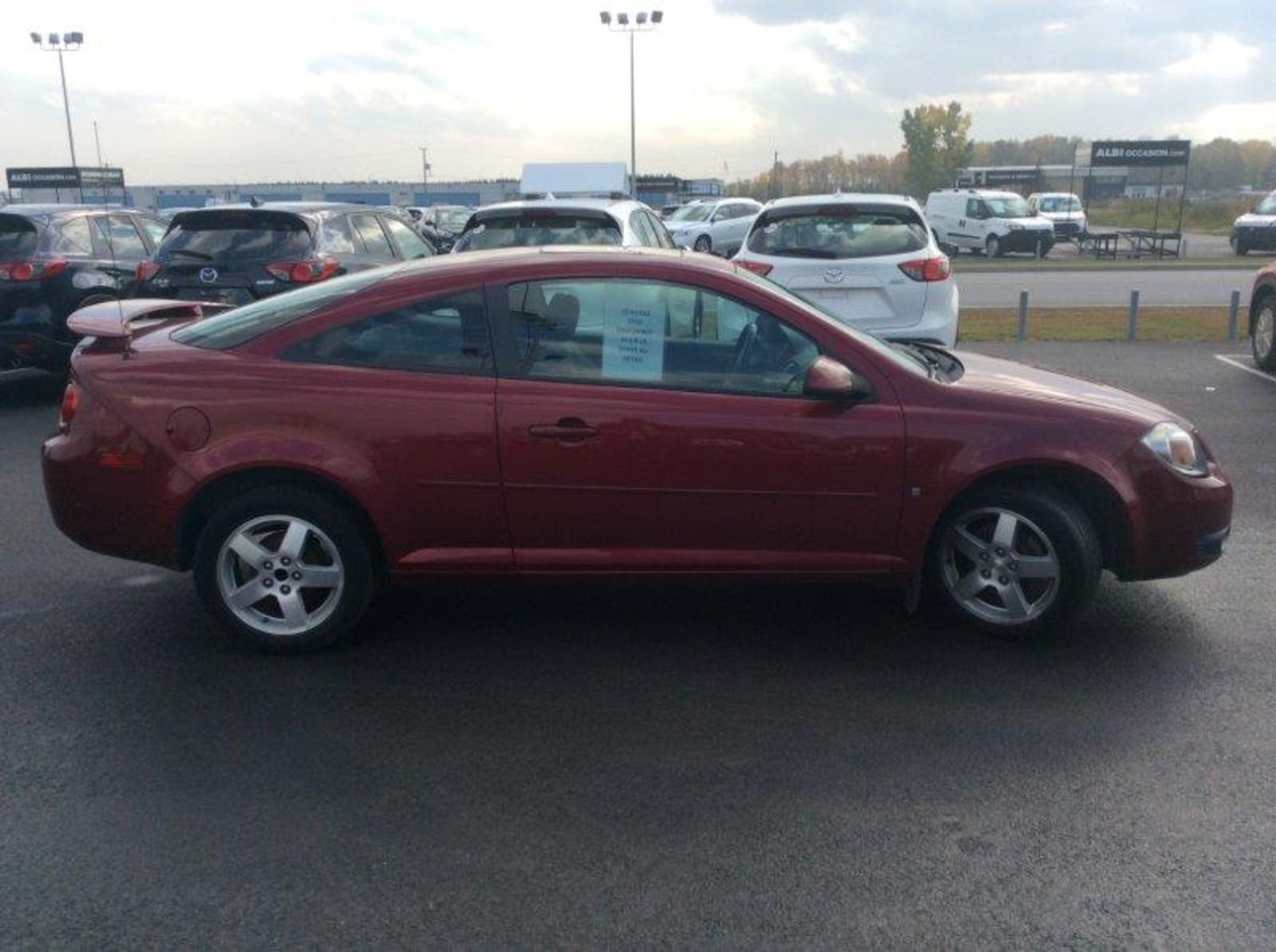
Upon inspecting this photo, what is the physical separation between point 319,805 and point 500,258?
2.32 m

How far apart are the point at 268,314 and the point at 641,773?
8.12ft

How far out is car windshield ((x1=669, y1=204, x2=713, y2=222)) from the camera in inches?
1350

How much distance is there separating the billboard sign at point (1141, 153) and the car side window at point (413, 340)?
35.5 metres

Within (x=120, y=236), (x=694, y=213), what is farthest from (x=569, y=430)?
(x=694, y=213)

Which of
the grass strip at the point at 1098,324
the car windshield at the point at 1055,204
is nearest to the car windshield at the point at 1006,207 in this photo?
the car windshield at the point at 1055,204

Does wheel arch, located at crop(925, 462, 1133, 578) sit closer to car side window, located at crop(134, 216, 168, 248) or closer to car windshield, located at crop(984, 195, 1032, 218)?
car side window, located at crop(134, 216, 168, 248)

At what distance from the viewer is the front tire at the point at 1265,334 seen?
1128cm

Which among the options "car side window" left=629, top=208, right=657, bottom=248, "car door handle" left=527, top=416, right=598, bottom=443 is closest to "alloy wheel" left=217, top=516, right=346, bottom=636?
"car door handle" left=527, top=416, right=598, bottom=443

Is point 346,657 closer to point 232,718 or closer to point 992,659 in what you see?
point 232,718

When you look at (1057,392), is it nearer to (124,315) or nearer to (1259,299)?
(124,315)

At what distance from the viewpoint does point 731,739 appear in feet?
13.2

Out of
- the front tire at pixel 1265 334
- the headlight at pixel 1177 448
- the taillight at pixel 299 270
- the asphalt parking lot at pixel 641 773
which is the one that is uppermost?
the taillight at pixel 299 270

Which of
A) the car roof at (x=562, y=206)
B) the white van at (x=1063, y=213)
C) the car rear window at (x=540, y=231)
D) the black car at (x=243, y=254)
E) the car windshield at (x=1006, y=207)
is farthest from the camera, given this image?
the white van at (x=1063, y=213)

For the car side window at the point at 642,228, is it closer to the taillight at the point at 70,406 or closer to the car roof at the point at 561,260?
the car roof at the point at 561,260
